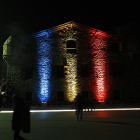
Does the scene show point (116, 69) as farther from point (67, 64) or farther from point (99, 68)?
point (67, 64)

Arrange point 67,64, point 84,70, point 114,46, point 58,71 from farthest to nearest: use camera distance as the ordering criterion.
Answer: point 114,46
point 84,70
point 58,71
point 67,64

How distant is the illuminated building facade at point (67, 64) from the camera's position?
1061 inches

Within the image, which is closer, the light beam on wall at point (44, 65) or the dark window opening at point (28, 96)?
the light beam on wall at point (44, 65)

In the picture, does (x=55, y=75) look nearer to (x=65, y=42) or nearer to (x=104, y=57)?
(x=65, y=42)

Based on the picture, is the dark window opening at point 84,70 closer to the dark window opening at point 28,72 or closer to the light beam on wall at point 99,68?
the light beam on wall at point 99,68

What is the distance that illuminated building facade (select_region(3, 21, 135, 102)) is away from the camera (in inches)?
1061

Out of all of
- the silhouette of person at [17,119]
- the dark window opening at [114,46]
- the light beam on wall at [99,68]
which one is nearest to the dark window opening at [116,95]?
the light beam on wall at [99,68]

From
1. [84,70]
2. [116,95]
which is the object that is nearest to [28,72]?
[84,70]

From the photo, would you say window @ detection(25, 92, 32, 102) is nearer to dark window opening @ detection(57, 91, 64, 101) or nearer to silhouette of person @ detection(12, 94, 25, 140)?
dark window opening @ detection(57, 91, 64, 101)

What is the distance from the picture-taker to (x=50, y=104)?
83.9ft

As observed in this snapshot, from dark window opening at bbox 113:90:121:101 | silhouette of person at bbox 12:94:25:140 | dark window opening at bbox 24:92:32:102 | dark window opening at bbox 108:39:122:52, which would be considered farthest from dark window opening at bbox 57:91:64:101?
silhouette of person at bbox 12:94:25:140

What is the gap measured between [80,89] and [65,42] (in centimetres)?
740

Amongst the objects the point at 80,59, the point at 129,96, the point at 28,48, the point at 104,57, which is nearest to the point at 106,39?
the point at 104,57

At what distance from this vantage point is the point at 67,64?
27172 millimetres
